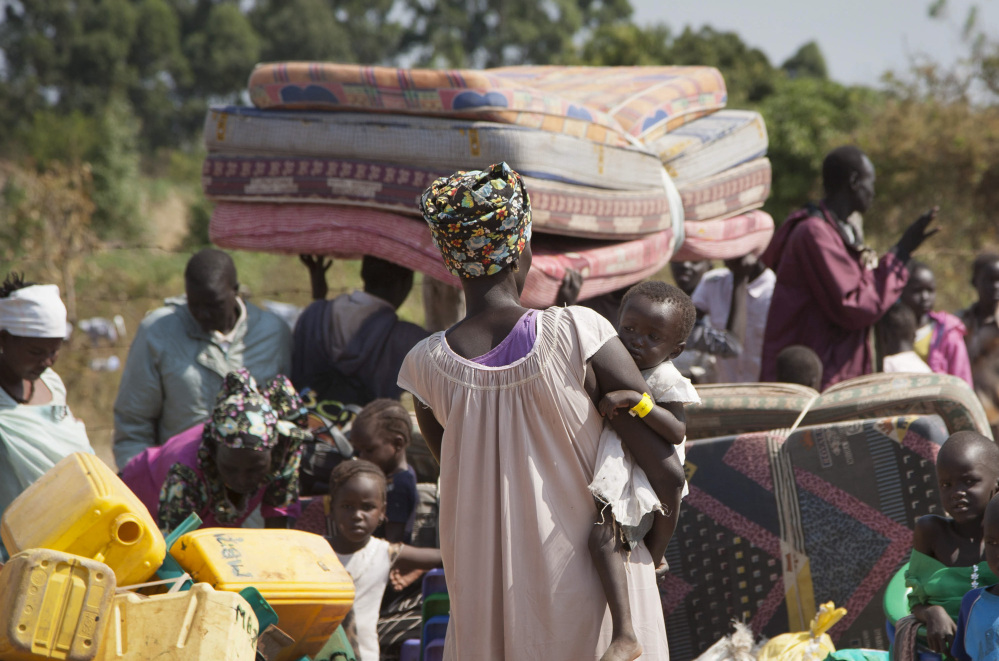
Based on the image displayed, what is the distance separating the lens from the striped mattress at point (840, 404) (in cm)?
398

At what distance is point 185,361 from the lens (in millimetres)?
4562

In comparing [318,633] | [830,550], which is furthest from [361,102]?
[830,550]

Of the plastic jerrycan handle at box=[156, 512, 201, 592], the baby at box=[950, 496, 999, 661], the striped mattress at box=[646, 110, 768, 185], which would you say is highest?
the striped mattress at box=[646, 110, 768, 185]

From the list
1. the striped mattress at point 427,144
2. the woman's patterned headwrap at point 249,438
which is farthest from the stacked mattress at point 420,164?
the woman's patterned headwrap at point 249,438

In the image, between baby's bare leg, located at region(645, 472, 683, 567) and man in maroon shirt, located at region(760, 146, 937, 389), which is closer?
baby's bare leg, located at region(645, 472, 683, 567)

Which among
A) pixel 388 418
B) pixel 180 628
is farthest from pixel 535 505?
pixel 388 418

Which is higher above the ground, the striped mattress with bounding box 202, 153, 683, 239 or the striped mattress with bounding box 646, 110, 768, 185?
the striped mattress with bounding box 646, 110, 768, 185

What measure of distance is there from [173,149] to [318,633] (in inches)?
1719

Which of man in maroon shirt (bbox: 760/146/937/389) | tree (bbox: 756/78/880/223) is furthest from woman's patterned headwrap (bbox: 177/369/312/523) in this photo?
tree (bbox: 756/78/880/223)

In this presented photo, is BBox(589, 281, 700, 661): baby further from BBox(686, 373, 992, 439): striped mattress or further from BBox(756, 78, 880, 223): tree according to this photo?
BBox(756, 78, 880, 223): tree

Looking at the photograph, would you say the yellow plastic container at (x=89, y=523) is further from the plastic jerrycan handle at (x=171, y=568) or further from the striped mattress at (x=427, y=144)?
the striped mattress at (x=427, y=144)

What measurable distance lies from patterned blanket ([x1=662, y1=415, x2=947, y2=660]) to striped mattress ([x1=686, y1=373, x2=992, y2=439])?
7.1 inches

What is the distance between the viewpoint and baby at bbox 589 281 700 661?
2.40 m

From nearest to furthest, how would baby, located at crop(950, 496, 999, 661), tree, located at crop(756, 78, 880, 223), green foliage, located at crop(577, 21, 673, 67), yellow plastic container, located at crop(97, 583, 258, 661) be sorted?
baby, located at crop(950, 496, 999, 661) < yellow plastic container, located at crop(97, 583, 258, 661) < tree, located at crop(756, 78, 880, 223) < green foliage, located at crop(577, 21, 673, 67)
